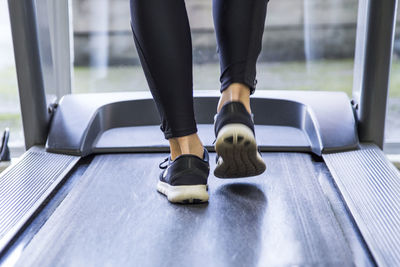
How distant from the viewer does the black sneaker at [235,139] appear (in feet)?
3.84

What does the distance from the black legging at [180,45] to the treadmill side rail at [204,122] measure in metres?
0.57

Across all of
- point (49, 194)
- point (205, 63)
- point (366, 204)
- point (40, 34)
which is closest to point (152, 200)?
point (49, 194)

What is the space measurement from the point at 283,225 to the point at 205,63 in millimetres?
1250

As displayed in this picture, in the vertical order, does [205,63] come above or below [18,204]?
above

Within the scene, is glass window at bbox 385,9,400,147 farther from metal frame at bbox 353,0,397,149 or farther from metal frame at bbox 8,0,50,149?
metal frame at bbox 8,0,50,149

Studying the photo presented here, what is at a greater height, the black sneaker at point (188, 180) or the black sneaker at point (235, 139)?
the black sneaker at point (235, 139)

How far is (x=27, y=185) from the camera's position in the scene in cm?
147

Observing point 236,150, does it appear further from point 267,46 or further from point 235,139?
point 267,46

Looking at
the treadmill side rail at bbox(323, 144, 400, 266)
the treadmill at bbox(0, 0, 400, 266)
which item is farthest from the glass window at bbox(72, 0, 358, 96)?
the treadmill side rail at bbox(323, 144, 400, 266)

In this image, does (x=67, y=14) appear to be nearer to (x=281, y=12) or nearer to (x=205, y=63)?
(x=205, y=63)

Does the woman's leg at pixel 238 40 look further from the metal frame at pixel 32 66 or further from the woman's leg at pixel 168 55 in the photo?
the metal frame at pixel 32 66

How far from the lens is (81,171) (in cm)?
162

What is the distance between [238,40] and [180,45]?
132mm

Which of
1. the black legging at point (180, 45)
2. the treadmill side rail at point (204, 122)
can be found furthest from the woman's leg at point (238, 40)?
→ the treadmill side rail at point (204, 122)
